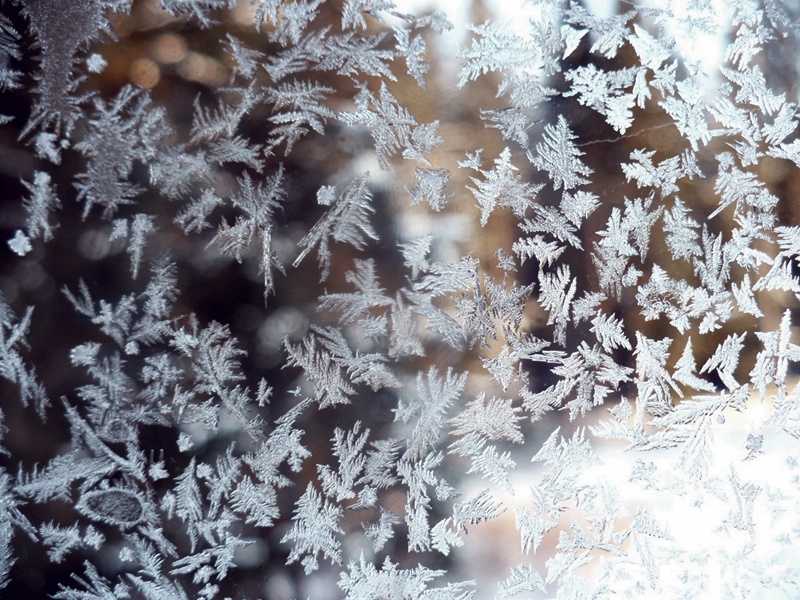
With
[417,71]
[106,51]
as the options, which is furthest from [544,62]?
[106,51]

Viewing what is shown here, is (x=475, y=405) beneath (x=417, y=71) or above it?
beneath

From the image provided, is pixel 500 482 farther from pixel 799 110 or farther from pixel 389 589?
pixel 799 110

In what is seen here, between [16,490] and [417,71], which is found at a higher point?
[417,71]

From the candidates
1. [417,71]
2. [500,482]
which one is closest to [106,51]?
[417,71]

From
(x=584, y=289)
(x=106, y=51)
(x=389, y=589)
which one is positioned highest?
(x=106, y=51)

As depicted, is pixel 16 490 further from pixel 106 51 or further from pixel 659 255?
pixel 659 255
